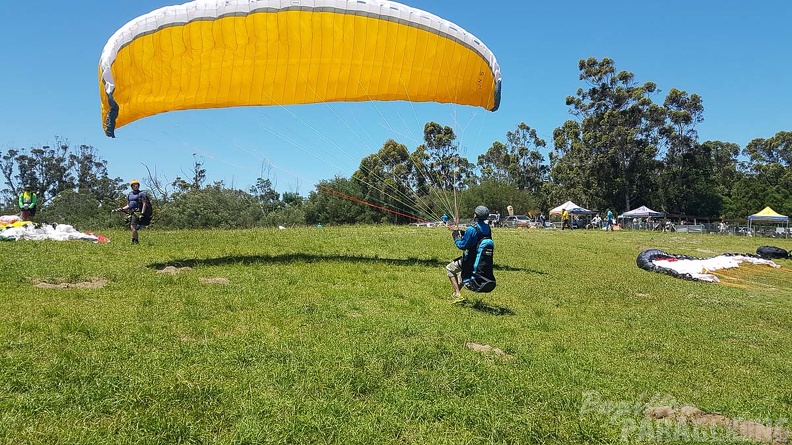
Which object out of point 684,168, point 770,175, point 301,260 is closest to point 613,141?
point 684,168

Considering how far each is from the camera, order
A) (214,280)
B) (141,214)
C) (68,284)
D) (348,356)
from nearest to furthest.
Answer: (348,356), (68,284), (214,280), (141,214)

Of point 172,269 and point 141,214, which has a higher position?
point 141,214

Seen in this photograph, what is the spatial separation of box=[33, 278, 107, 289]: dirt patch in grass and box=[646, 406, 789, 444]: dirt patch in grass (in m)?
7.74

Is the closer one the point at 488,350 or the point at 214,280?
the point at 488,350

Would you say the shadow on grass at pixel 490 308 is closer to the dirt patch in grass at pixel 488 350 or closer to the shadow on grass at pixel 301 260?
the dirt patch in grass at pixel 488 350

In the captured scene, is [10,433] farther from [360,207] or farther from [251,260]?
[360,207]

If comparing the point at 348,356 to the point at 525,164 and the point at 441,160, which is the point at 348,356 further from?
the point at 525,164

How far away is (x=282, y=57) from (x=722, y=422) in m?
9.33

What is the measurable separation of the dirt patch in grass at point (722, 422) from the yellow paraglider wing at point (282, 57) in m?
8.50

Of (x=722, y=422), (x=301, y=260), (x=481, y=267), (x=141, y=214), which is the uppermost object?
(x=141, y=214)

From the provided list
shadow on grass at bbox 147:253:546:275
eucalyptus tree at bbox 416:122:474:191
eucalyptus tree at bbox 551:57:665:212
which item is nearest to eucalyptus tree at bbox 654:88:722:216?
eucalyptus tree at bbox 551:57:665:212

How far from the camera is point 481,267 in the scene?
8.41 meters

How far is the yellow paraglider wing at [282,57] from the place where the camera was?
9820 mm

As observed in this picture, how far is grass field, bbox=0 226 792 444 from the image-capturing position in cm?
409
